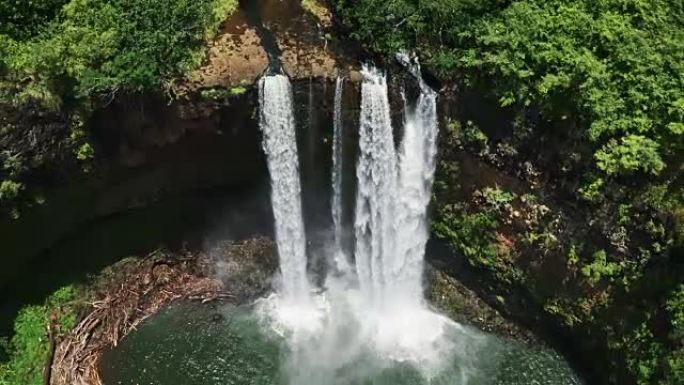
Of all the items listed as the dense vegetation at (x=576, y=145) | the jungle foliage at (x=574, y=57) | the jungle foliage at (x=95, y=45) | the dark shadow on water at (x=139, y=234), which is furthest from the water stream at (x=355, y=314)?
the jungle foliage at (x=95, y=45)

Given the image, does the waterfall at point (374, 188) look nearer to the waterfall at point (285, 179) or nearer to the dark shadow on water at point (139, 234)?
the waterfall at point (285, 179)

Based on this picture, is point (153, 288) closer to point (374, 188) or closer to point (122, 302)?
point (122, 302)

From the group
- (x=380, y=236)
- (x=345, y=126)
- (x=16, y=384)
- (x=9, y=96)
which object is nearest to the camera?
(x=9, y=96)

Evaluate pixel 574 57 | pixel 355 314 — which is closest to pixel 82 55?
pixel 355 314

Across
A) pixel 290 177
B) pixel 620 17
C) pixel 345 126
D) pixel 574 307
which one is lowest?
pixel 574 307

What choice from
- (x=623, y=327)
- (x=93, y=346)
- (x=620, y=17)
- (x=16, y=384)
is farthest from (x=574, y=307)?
(x=16, y=384)

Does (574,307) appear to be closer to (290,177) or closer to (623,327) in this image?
(623,327)
